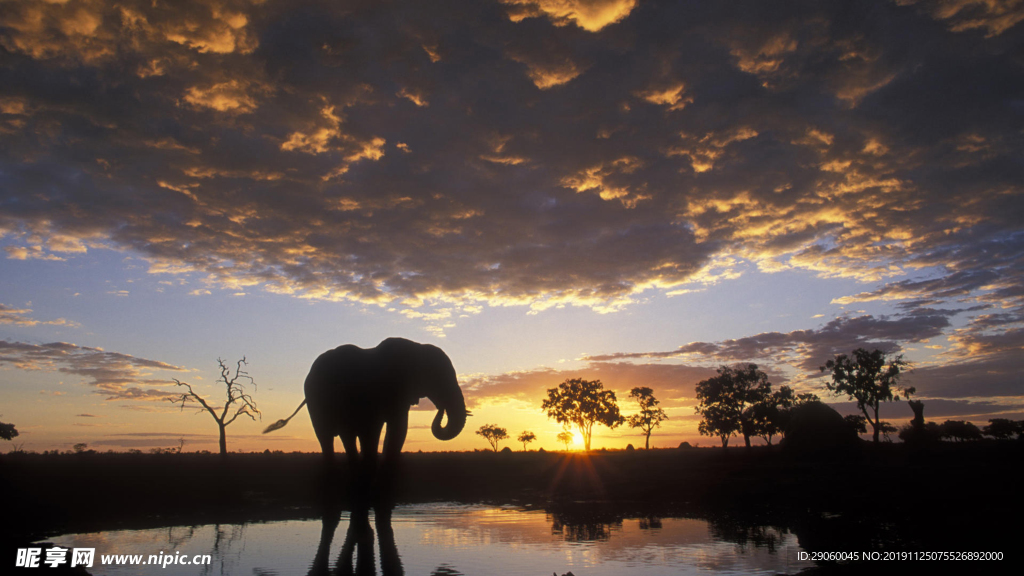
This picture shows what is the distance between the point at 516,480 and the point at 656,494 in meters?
8.65

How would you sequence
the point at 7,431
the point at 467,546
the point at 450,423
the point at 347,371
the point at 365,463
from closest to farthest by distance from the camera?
the point at 467,546
the point at 365,463
the point at 347,371
the point at 450,423
the point at 7,431

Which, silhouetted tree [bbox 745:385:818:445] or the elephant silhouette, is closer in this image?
the elephant silhouette

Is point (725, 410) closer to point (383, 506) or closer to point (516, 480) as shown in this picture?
point (516, 480)

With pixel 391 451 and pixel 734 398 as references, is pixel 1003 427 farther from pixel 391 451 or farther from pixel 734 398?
pixel 391 451

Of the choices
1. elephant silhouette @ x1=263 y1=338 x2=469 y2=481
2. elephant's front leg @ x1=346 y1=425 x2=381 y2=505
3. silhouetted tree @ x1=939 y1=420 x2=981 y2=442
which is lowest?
silhouetted tree @ x1=939 y1=420 x2=981 y2=442

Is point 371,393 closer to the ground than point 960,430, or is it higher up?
higher up

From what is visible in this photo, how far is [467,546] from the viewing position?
844 cm

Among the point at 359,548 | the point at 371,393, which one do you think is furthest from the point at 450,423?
the point at 359,548

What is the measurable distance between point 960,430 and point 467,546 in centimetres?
7515

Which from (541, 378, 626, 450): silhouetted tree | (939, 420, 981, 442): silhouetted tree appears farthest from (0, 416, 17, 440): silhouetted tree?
(939, 420, 981, 442): silhouetted tree

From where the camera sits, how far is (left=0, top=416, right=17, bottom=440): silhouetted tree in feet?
184

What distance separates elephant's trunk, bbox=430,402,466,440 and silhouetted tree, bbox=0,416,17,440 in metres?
67.5

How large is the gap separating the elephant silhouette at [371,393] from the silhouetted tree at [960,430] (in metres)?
61.8

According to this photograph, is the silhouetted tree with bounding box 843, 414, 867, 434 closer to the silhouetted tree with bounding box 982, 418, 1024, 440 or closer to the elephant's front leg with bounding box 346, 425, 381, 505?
the silhouetted tree with bounding box 982, 418, 1024, 440
